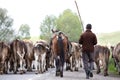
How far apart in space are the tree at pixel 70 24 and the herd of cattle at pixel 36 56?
373ft

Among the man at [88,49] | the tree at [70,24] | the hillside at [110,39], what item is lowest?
the man at [88,49]

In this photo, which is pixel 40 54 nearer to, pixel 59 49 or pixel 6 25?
pixel 59 49

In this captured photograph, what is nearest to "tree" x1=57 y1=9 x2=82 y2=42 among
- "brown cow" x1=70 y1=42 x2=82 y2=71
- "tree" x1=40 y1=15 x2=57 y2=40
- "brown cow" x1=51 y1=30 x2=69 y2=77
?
"tree" x1=40 y1=15 x2=57 y2=40

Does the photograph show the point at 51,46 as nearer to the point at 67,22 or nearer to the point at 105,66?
the point at 105,66

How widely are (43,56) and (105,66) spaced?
3869mm

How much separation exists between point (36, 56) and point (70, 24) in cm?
12959

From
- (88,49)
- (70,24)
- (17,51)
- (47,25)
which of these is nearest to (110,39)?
(70,24)

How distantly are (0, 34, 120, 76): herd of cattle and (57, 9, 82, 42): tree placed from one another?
114 meters

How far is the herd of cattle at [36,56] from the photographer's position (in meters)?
31.6

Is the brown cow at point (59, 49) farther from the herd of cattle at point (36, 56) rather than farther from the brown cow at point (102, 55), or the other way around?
the brown cow at point (102, 55)

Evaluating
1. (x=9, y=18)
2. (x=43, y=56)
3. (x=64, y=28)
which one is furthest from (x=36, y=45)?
(x=64, y=28)

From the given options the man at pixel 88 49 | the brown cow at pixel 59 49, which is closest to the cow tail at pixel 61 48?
the brown cow at pixel 59 49

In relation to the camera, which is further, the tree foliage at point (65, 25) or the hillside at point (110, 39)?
the tree foliage at point (65, 25)

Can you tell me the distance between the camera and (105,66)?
30531mm
